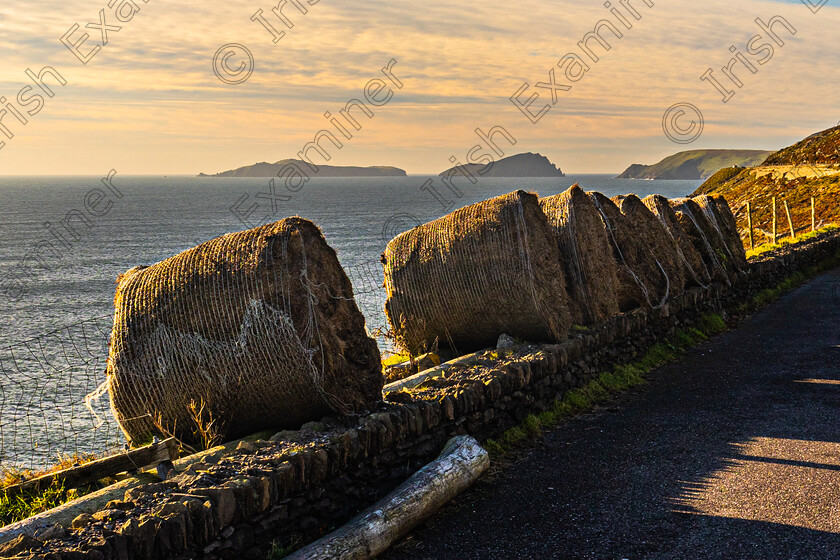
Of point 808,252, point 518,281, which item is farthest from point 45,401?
point 808,252

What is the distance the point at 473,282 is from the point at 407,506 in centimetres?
490

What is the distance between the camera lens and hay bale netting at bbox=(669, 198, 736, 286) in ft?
60.7

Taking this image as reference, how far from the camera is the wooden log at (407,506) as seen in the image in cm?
628

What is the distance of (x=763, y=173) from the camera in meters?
69.6

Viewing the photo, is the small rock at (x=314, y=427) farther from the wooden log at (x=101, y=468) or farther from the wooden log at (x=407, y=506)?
the wooden log at (x=101, y=468)

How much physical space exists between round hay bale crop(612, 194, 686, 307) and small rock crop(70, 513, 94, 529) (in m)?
11.8

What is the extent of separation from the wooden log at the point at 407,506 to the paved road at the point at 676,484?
0.50 ft

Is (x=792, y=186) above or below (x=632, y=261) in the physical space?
above

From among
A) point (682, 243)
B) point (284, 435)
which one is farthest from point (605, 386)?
point (682, 243)

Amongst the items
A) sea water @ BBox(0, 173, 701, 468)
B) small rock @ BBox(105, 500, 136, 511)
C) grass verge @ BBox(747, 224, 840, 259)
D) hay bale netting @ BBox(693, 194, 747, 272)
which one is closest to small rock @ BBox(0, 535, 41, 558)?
small rock @ BBox(105, 500, 136, 511)

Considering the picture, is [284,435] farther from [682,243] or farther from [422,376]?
[682,243]

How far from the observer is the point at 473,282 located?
11367 mm

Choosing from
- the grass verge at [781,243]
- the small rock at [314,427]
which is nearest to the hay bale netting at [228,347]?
the small rock at [314,427]

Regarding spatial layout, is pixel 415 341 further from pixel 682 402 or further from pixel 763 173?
pixel 763 173
